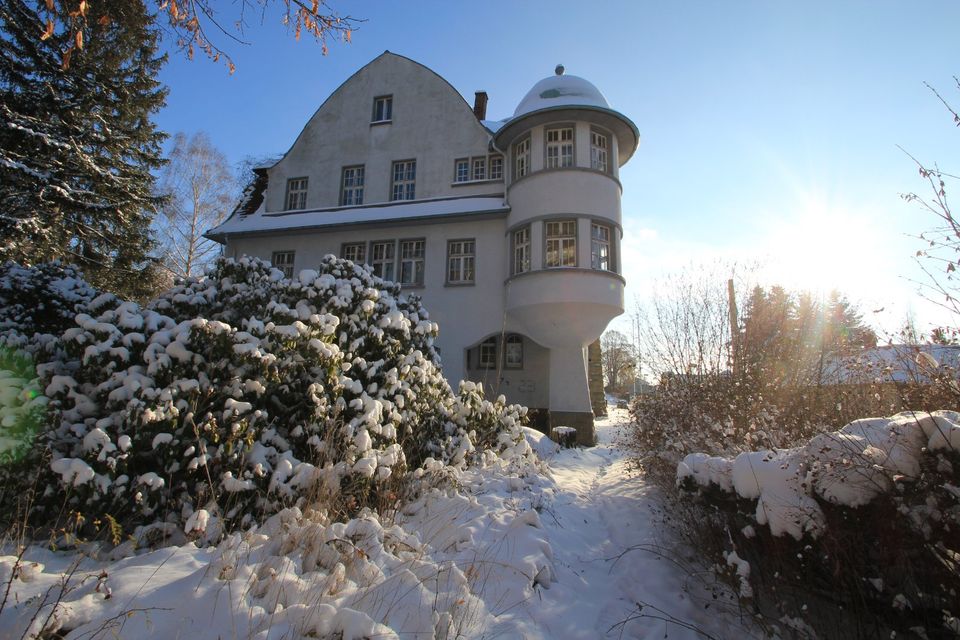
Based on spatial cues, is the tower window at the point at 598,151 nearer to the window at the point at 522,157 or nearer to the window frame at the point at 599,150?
the window frame at the point at 599,150

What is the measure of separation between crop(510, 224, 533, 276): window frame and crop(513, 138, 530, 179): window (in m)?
1.78

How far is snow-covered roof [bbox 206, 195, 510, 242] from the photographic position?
1473cm

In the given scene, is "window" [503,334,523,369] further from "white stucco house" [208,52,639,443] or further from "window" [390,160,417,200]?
"window" [390,160,417,200]

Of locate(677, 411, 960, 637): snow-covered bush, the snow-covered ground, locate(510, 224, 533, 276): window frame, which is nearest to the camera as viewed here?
locate(677, 411, 960, 637): snow-covered bush

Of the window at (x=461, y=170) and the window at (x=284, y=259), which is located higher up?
the window at (x=461, y=170)

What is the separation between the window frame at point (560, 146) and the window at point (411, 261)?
464cm

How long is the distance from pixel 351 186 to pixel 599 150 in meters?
8.86

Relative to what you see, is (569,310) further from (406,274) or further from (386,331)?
(386,331)

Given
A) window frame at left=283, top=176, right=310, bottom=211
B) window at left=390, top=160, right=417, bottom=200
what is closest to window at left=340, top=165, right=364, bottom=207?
window at left=390, top=160, right=417, bottom=200

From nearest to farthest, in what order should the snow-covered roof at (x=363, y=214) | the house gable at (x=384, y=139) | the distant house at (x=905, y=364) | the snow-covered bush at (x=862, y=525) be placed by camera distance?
the snow-covered bush at (x=862, y=525)
the distant house at (x=905, y=364)
the snow-covered roof at (x=363, y=214)
the house gable at (x=384, y=139)

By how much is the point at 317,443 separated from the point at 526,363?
10852 millimetres

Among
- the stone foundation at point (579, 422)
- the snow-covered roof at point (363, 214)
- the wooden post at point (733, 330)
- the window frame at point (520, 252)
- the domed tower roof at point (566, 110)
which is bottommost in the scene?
the stone foundation at point (579, 422)

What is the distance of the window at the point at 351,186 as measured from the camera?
55.9 ft

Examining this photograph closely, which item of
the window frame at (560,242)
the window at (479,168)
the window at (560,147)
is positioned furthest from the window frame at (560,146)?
the window at (479,168)
